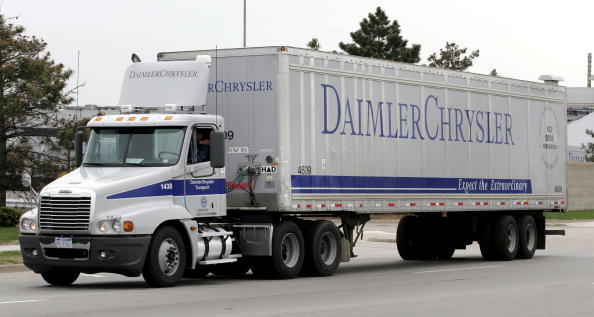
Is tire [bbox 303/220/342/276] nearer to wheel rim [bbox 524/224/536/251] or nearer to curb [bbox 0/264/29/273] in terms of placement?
curb [bbox 0/264/29/273]

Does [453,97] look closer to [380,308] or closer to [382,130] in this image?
[382,130]

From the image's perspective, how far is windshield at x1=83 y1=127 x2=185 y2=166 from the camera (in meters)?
18.4

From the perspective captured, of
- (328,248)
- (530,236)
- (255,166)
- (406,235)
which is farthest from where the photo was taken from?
(530,236)

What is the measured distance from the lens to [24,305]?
48.6 ft

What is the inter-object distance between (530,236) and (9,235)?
47.4 feet

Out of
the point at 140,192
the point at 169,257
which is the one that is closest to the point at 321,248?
the point at 169,257

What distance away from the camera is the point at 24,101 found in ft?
125

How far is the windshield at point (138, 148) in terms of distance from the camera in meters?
18.4

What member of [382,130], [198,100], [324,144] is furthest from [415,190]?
[198,100]

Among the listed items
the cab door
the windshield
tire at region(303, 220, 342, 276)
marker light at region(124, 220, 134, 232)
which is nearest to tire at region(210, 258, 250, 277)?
tire at region(303, 220, 342, 276)

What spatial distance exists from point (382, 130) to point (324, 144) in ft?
6.58

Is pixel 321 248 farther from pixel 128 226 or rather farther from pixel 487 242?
pixel 487 242

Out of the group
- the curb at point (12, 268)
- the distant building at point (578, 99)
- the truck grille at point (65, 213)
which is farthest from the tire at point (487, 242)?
the distant building at point (578, 99)

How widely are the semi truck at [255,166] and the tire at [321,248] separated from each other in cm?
2
